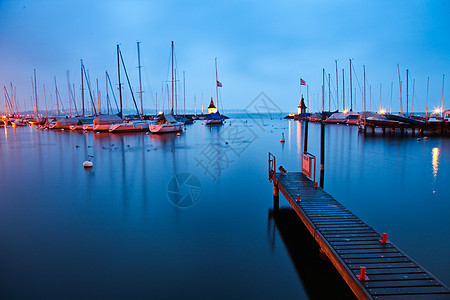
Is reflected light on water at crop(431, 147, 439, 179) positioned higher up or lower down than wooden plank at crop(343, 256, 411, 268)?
lower down

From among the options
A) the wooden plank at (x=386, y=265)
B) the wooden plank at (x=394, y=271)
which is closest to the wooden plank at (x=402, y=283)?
the wooden plank at (x=394, y=271)

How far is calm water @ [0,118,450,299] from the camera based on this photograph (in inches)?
324

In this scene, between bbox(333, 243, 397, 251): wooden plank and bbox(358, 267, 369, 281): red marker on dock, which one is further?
bbox(333, 243, 397, 251): wooden plank

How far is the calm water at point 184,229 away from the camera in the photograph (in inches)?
324

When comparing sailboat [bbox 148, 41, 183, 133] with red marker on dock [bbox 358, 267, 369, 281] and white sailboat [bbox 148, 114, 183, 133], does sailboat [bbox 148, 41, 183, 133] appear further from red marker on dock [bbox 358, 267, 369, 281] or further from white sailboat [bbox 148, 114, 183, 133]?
red marker on dock [bbox 358, 267, 369, 281]

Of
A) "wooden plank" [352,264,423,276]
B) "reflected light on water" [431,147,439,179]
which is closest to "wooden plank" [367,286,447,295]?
"wooden plank" [352,264,423,276]

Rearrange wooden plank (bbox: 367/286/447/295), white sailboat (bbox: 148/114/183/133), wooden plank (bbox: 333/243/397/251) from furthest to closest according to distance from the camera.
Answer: white sailboat (bbox: 148/114/183/133) < wooden plank (bbox: 333/243/397/251) < wooden plank (bbox: 367/286/447/295)

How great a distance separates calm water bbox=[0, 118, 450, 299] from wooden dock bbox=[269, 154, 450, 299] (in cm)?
138

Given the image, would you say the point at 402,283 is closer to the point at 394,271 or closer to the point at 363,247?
the point at 394,271

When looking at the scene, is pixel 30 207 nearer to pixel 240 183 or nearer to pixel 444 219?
pixel 240 183

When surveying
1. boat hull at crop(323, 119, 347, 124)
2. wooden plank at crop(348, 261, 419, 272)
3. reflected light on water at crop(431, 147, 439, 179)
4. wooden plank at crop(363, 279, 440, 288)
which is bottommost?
reflected light on water at crop(431, 147, 439, 179)

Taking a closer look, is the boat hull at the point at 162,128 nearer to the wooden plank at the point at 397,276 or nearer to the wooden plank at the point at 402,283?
the wooden plank at the point at 397,276

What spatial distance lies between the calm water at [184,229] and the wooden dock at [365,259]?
1.38m

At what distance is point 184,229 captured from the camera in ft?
39.6
